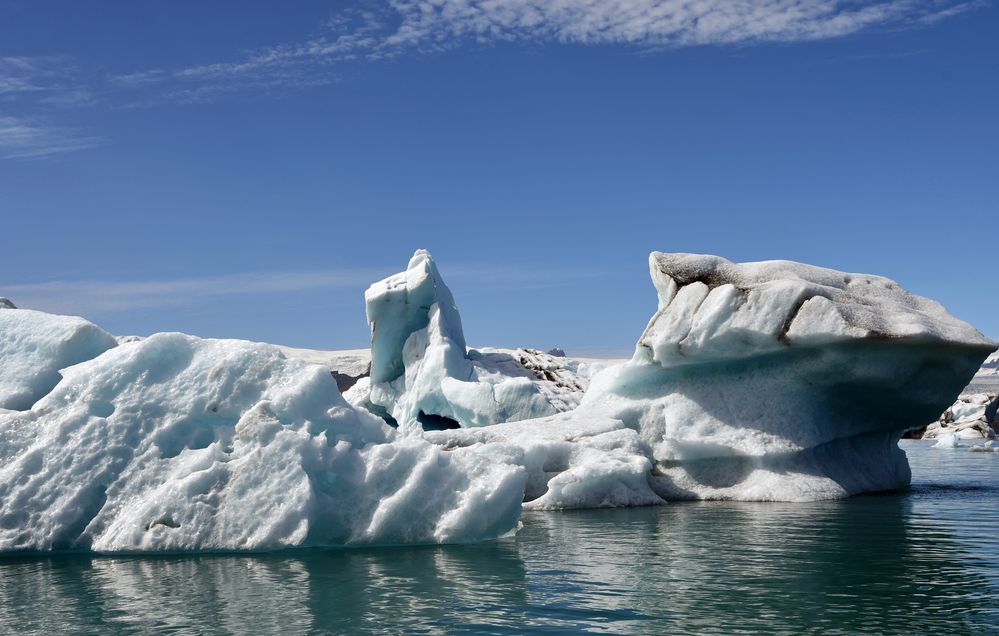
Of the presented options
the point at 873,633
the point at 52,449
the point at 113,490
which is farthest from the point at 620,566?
the point at 52,449

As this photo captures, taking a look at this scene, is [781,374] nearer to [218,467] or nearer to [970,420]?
[218,467]

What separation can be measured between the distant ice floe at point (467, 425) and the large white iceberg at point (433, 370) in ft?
0.36

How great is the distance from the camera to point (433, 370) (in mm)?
26797

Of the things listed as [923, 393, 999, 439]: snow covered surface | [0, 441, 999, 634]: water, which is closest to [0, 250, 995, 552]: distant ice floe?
[0, 441, 999, 634]: water

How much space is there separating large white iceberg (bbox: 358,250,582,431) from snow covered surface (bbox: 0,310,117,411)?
1393 centimetres

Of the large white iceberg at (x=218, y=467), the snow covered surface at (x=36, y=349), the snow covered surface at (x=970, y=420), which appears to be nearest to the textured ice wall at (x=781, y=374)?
the large white iceberg at (x=218, y=467)

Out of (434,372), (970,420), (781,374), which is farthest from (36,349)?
(970,420)

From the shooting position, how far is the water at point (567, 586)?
6.71 metres

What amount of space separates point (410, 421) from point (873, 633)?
22350mm

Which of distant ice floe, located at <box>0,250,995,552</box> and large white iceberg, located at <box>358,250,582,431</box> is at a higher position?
large white iceberg, located at <box>358,250,582,431</box>

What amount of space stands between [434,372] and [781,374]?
1265 cm

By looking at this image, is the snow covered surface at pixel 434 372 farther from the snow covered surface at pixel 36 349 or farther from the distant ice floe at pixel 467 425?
the snow covered surface at pixel 36 349

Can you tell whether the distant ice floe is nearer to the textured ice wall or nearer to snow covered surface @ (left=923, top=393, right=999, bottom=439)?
the textured ice wall

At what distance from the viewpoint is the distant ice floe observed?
9844 mm
